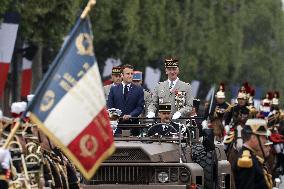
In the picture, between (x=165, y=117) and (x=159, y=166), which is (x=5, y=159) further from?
(x=165, y=117)

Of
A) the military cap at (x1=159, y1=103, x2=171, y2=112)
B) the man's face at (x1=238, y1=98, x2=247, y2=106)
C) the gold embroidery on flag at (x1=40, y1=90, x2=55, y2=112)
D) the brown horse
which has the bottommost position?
the brown horse

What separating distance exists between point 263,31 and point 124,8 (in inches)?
2023

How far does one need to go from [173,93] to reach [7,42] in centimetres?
1575

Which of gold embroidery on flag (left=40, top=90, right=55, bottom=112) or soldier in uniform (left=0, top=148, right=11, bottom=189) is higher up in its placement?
gold embroidery on flag (left=40, top=90, right=55, bottom=112)

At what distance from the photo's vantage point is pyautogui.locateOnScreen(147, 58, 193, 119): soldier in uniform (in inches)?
830

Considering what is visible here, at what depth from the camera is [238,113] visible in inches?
1056

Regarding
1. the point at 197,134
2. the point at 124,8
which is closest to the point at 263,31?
the point at 124,8

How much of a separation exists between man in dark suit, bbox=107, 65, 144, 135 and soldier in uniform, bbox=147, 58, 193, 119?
0.82 feet

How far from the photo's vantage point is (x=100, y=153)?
1237 centimetres

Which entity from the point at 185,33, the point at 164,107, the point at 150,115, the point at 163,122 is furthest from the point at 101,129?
the point at 185,33

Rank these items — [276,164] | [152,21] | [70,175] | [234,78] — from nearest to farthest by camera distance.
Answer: [70,175] → [276,164] → [152,21] → [234,78]

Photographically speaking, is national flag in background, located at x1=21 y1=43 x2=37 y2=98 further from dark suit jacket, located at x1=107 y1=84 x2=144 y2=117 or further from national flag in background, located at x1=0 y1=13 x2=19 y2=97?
dark suit jacket, located at x1=107 y1=84 x2=144 y2=117

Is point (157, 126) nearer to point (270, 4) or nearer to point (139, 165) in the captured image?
point (139, 165)

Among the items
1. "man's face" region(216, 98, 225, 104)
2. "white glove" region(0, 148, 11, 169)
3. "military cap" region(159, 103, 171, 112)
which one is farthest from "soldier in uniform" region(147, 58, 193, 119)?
"man's face" region(216, 98, 225, 104)
